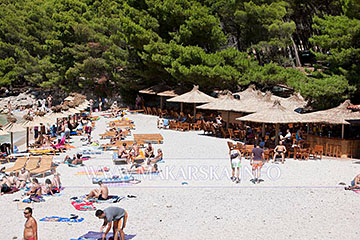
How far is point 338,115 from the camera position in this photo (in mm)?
16688

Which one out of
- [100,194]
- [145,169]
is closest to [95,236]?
[100,194]

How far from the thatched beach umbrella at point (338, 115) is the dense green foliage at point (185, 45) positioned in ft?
3.20

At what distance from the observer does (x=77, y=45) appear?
129 feet

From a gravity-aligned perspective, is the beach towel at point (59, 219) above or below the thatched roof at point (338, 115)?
below

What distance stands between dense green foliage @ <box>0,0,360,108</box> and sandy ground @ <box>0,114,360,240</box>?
229 inches

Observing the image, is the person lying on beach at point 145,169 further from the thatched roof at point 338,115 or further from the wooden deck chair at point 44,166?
the thatched roof at point 338,115

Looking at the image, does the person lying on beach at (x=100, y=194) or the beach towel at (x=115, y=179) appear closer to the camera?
the person lying on beach at (x=100, y=194)

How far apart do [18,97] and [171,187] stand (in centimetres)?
4030

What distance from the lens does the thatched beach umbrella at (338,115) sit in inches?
645

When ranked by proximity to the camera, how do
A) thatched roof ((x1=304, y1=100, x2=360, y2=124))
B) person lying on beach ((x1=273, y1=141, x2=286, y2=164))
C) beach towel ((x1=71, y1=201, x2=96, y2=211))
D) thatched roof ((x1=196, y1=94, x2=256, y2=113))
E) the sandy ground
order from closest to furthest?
the sandy ground → beach towel ((x1=71, y1=201, x2=96, y2=211)) → person lying on beach ((x1=273, y1=141, x2=286, y2=164)) → thatched roof ((x1=304, y1=100, x2=360, y2=124)) → thatched roof ((x1=196, y1=94, x2=256, y2=113))

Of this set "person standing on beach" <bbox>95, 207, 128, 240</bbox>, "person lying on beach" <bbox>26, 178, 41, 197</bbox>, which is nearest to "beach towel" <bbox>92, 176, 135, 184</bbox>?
"person lying on beach" <bbox>26, 178, 41, 197</bbox>

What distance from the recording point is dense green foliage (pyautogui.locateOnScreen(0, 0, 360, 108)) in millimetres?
19084

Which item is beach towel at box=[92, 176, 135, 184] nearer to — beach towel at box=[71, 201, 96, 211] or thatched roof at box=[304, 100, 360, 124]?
beach towel at box=[71, 201, 96, 211]

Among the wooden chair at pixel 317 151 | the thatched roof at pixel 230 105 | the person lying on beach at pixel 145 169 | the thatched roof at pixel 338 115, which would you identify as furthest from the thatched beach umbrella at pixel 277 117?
the person lying on beach at pixel 145 169
